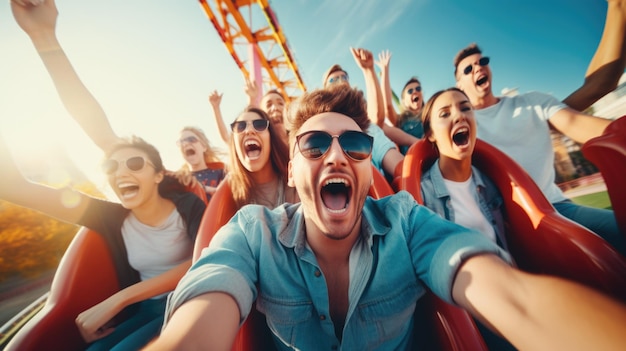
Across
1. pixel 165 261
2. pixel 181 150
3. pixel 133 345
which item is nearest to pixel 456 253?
pixel 133 345

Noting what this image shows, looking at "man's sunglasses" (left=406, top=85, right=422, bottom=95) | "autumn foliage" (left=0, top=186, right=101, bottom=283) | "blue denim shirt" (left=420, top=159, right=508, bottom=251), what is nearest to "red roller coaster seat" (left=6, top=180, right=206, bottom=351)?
"blue denim shirt" (left=420, top=159, right=508, bottom=251)

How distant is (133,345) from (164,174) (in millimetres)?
1131

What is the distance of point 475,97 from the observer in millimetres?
2154

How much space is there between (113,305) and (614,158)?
228cm

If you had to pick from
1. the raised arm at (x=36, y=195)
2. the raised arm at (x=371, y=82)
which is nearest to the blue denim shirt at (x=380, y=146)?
the raised arm at (x=371, y=82)

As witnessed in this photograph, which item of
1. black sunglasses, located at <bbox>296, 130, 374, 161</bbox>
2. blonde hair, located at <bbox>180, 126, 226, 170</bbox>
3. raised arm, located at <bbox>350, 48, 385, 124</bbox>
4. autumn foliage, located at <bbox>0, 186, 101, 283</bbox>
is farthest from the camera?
autumn foliage, located at <bbox>0, 186, 101, 283</bbox>

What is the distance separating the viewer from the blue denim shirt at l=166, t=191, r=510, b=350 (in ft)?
2.43

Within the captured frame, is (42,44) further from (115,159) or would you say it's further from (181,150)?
(181,150)

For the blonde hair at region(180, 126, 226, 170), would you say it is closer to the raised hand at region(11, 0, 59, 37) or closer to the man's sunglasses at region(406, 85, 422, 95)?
the raised hand at region(11, 0, 59, 37)

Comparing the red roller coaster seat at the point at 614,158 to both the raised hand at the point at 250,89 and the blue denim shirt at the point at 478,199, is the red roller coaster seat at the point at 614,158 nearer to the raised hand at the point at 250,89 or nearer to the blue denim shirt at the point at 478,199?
the blue denim shirt at the point at 478,199

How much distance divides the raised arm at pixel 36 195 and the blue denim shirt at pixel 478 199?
2254 mm

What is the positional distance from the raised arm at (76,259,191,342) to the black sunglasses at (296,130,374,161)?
110 centimetres

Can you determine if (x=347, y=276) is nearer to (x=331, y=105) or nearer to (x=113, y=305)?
(x=331, y=105)

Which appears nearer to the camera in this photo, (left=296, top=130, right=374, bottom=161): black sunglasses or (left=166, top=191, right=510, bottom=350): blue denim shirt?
(left=166, top=191, right=510, bottom=350): blue denim shirt
